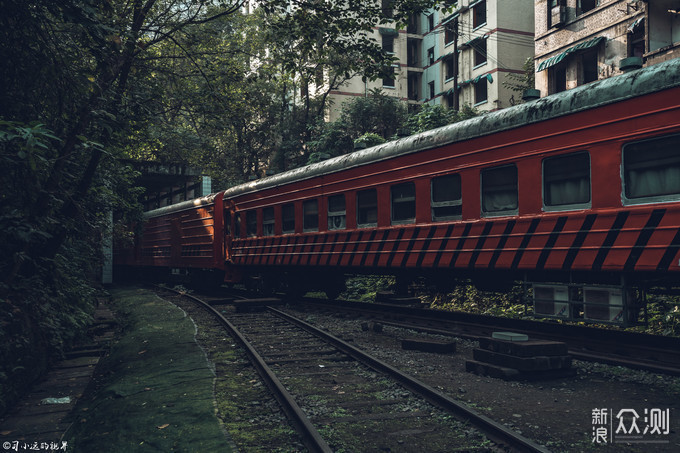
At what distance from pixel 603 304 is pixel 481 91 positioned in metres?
27.0

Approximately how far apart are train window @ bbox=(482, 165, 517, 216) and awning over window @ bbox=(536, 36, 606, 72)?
563 inches

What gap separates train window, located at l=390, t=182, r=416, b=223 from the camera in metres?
9.44

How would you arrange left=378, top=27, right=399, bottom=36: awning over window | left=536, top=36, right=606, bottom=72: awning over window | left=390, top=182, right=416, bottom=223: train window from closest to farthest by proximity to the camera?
left=390, top=182, right=416, bottom=223: train window → left=536, top=36, right=606, bottom=72: awning over window → left=378, top=27, right=399, bottom=36: awning over window

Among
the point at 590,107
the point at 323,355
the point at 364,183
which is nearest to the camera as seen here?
the point at 590,107

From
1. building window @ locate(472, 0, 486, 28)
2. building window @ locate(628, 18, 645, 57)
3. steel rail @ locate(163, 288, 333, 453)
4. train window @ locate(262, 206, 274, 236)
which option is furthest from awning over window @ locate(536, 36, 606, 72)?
steel rail @ locate(163, 288, 333, 453)

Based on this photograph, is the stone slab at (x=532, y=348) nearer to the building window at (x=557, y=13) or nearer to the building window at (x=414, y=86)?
the building window at (x=557, y=13)

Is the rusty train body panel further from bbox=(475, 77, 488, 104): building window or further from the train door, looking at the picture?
bbox=(475, 77, 488, 104): building window

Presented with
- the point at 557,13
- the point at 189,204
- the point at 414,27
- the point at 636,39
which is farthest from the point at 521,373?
the point at 414,27

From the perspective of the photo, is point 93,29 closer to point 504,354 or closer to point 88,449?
point 88,449

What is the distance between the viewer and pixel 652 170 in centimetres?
607

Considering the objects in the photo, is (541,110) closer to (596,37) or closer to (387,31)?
(596,37)

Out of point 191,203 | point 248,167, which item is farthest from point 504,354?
point 248,167

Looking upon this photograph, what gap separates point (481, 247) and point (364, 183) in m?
3.20

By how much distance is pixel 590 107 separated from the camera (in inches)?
258
